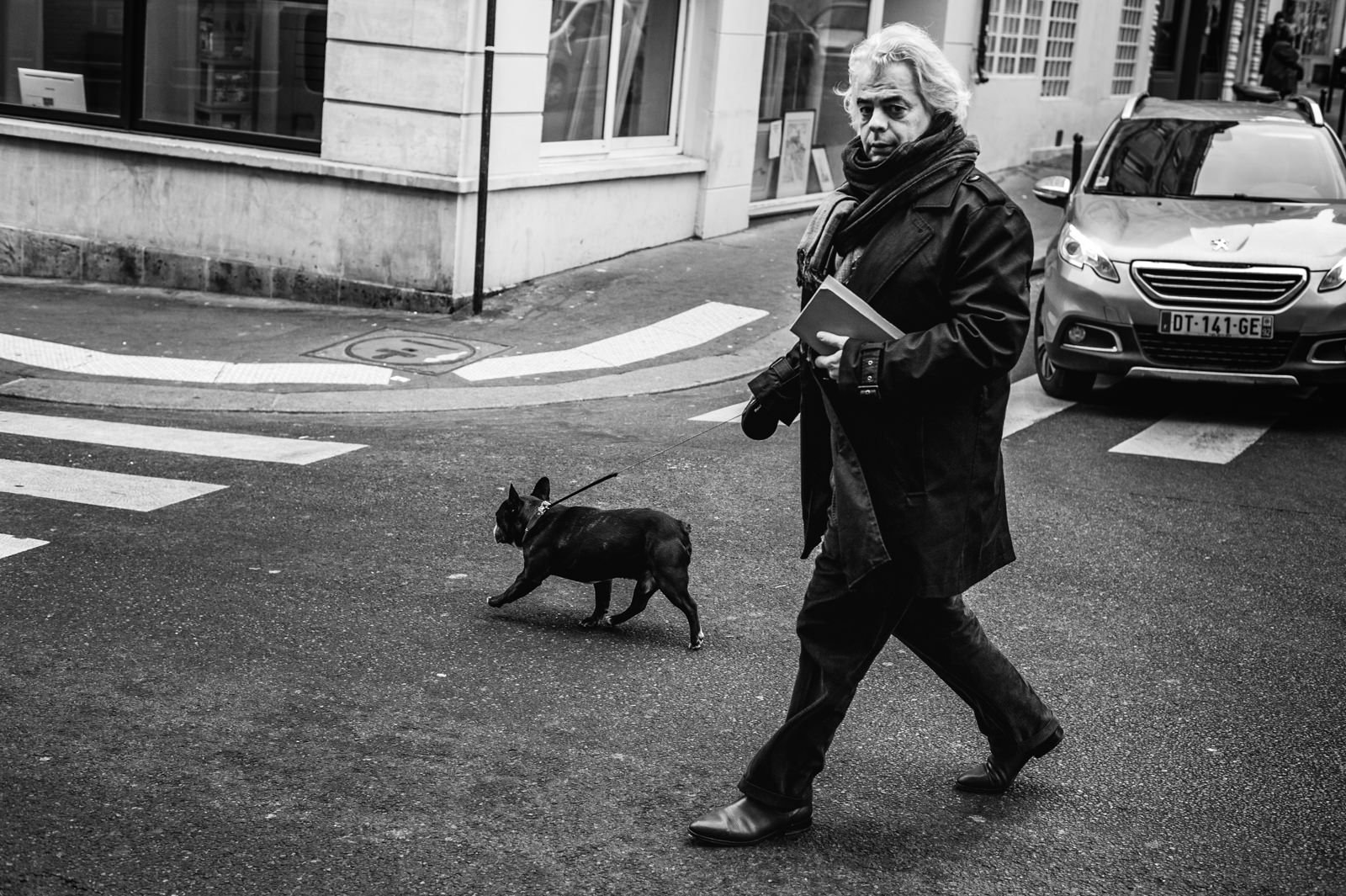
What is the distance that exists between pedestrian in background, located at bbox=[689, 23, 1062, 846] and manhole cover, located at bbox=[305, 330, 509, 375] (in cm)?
658

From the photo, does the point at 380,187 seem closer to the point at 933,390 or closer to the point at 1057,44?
the point at 933,390

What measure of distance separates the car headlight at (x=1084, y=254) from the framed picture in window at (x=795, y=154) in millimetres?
6683

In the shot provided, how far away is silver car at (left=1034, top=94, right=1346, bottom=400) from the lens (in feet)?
30.2

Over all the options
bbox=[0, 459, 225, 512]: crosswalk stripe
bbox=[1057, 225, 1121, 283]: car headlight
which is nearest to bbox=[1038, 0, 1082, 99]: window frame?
bbox=[1057, 225, 1121, 283]: car headlight

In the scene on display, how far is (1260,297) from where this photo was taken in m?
9.23

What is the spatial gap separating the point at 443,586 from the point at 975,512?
104 inches

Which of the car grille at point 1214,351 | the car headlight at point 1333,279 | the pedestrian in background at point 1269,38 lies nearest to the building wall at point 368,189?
the car grille at point 1214,351

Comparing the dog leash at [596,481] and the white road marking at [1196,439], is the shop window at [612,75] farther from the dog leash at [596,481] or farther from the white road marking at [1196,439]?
the white road marking at [1196,439]

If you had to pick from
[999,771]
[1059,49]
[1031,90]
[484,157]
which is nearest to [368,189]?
[484,157]

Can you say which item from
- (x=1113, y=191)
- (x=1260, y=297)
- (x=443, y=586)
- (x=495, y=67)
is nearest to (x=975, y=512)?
(x=443, y=586)

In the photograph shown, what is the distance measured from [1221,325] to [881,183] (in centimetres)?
599

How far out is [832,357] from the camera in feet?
12.4

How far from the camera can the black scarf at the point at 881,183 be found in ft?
12.3

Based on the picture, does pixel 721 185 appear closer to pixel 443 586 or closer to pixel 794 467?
pixel 794 467
